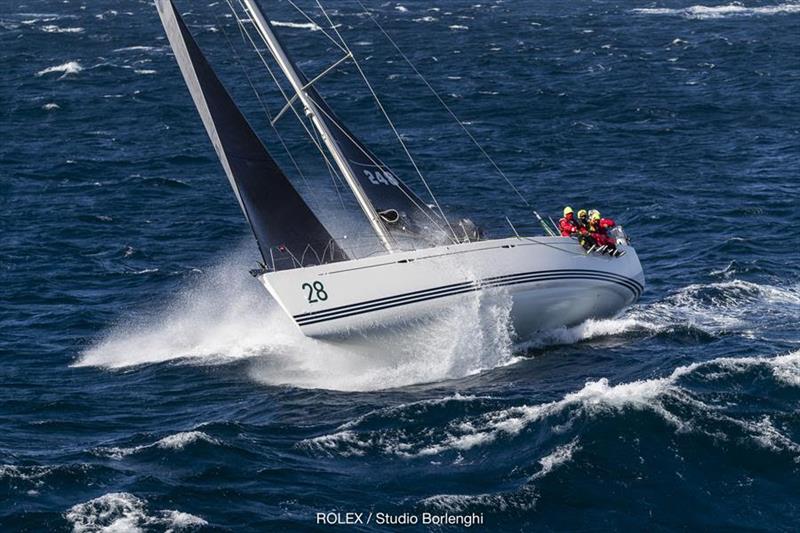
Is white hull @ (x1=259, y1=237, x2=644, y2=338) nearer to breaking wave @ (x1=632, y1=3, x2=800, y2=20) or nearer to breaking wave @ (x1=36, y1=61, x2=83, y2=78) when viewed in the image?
breaking wave @ (x1=36, y1=61, x2=83, y2=78)

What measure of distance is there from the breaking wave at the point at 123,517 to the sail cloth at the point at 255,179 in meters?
8.89

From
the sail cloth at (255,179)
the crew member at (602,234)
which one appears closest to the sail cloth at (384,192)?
the sail cloth at (255,179)

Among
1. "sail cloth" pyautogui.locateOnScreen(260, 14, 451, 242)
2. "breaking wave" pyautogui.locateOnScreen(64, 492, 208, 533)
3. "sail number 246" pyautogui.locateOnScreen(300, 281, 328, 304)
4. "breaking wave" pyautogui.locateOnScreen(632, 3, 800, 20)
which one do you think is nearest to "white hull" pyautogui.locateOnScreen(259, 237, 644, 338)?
"sail number 246" pyautogui.locateOnScreen(300, 281, 328, 304)

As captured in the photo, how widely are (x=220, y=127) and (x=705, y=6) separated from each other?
7646 centimetres

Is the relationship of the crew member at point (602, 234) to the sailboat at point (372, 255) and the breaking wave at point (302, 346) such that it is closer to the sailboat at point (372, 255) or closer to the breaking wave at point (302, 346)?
the sailboat at point (372, 255)

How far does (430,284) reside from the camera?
27.8m

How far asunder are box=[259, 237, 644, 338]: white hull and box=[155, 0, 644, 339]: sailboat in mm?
22

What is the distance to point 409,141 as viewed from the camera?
180ft

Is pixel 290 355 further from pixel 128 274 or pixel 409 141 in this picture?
pixel 409 141

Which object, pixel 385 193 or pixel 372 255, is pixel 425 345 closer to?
pixel 372 255

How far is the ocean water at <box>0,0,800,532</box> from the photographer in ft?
71.9

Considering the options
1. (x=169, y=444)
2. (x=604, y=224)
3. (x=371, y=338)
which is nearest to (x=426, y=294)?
(x=371, y=338)

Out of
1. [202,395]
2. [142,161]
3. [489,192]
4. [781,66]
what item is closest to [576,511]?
[202,395]

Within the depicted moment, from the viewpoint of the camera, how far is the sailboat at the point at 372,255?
27484 millimetres
